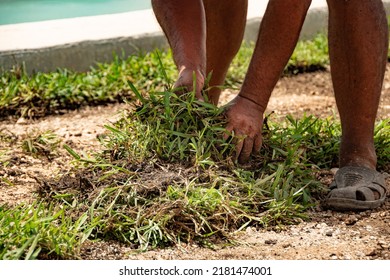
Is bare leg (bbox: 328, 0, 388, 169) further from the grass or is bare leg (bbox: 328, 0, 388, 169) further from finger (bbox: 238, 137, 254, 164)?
finger (bbox: 238, 137, 254, 164)

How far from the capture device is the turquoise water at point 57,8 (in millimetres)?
8984

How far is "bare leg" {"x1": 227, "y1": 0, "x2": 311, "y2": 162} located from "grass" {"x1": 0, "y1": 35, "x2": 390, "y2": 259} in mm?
71

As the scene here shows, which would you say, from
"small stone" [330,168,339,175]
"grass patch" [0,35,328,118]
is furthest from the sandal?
"grass patch" [0,35,328,118]

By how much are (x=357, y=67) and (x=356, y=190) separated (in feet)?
1.65

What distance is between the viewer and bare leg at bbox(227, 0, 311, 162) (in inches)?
133

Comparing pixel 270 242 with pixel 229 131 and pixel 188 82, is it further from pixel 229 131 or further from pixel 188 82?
pixel 188 82

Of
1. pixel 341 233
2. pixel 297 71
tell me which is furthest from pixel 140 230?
pixel 297 71

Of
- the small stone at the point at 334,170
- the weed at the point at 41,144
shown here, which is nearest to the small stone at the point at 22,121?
the weed at the point at 41,144

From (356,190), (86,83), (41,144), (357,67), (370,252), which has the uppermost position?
(357,67)

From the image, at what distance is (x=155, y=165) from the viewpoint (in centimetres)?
332

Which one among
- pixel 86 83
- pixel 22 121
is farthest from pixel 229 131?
pixel 86 83

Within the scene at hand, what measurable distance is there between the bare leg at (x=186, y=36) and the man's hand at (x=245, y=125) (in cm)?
19

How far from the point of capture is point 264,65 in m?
3.41
